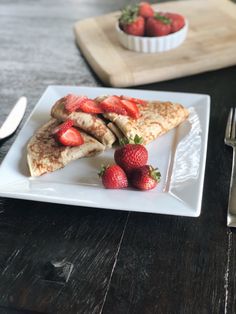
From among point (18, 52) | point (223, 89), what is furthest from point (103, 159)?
point (18, 52)

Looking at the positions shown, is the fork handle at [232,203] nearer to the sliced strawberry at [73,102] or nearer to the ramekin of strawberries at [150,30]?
the sliced strawberry at [73,102]

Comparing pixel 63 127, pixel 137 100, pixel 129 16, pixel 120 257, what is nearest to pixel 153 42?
pixel 129 16

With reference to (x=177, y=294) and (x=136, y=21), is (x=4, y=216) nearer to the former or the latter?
(x=177, y=294)

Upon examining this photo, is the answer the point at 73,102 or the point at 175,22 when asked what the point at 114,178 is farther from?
the point at 175,22

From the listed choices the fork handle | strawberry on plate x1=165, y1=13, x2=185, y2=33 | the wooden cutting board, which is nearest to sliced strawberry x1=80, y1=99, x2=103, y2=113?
the wooden cutting board

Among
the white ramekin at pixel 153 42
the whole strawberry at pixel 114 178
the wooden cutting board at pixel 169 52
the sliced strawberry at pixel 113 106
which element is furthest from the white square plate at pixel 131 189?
the white ramekin at pixel 153 42

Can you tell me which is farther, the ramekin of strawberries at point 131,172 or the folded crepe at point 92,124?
the folded crepe at point 92,124
